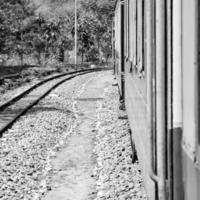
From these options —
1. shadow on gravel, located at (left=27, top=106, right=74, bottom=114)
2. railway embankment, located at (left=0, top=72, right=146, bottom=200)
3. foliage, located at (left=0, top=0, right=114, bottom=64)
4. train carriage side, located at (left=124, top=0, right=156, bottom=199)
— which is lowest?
railway embankment, located at (left=0, top=72, right=146, bottom=200)

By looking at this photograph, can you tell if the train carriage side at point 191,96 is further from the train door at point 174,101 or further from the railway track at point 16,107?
Answer: the railway track at point 16,107

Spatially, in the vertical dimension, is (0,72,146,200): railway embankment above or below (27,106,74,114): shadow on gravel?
below

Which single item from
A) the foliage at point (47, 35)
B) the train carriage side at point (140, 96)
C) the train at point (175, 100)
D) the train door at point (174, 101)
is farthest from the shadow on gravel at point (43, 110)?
the foliage at point (47, 35)

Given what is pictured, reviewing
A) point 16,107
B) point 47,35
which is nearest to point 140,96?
point 16,107

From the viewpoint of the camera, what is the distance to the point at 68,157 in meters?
9.66

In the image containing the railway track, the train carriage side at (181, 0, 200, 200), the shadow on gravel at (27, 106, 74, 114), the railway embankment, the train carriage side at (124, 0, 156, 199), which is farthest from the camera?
the shadow on gravel at (27, 106, 74, 114)

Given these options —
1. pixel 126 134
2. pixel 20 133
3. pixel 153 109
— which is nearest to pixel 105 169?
pixel 126 134

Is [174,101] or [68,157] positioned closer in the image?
[174,101]

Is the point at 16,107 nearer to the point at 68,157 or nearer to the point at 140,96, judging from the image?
the point at 68,157

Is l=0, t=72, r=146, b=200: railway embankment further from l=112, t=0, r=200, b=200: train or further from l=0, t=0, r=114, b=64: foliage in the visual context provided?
l=0, t=0, r=114, b=64: foliage

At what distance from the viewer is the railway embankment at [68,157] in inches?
287

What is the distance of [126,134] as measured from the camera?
11.6 metres

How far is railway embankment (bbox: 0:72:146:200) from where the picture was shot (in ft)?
23.9

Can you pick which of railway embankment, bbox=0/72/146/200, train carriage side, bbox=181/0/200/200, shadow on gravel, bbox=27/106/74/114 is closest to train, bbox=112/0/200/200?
train carriage side, bbox=181/0/200/200
